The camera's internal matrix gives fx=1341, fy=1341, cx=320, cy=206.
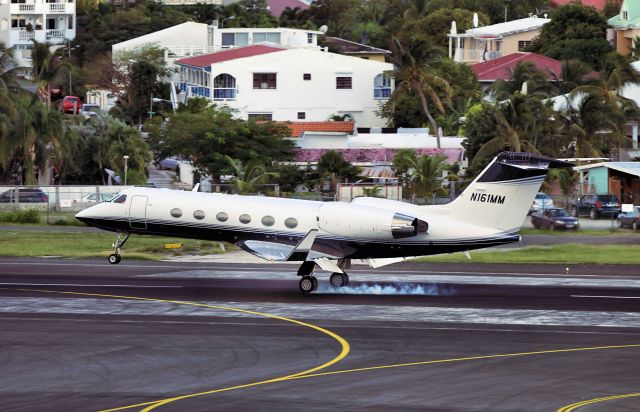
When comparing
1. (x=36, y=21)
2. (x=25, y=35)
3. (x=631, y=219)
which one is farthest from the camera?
(x=36, y=21)

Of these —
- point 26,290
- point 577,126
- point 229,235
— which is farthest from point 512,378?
point 577,126

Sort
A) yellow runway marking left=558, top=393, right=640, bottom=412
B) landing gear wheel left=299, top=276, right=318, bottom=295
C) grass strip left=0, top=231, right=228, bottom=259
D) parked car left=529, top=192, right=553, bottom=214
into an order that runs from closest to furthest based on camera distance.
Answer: yellow runway marking left=558, top=393, right=640, bottom=412 → landing gear wheel left=299, top=276, right=318, bottom=295 → grass strip left=0, top=231, right=228, bottom=259 → parked car left=529, top=192, right=553, bottom=214

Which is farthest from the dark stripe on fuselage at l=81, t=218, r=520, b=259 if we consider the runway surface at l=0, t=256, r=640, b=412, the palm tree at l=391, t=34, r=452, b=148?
the palm tree at l=391, t=34, r=452, b=148

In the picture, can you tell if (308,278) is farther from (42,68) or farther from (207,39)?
(207,39)

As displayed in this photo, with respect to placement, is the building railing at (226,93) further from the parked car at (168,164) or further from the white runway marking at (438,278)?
the white runway marking at (438,278)

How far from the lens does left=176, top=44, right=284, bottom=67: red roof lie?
372 ft

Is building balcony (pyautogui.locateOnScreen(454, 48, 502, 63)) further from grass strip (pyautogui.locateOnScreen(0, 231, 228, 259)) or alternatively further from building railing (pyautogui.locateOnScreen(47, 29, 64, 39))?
grass strip (pyautogui.locateOnScreen(0, 231, 228, 259))

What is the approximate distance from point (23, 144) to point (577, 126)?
3563 centimetres

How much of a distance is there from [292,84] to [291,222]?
69.5 metres

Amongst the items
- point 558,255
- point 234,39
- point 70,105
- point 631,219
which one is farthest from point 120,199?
point 234,39

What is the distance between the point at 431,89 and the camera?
10881cm

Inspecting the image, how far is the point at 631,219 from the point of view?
67750 mm

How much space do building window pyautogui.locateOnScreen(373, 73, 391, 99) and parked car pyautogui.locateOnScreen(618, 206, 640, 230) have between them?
161ft

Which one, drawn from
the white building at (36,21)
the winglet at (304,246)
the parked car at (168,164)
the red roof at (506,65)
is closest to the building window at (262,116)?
the parked car at (168,164)
